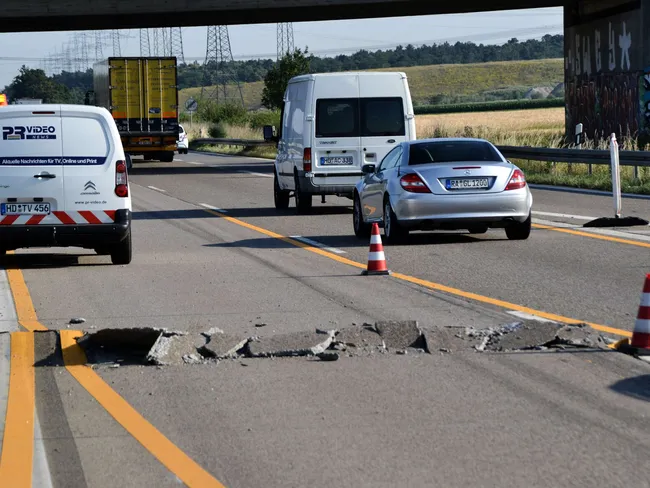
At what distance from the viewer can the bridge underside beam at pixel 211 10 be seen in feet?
130

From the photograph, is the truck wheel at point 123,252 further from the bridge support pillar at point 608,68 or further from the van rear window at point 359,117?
the bridge support pillar at point 608,68

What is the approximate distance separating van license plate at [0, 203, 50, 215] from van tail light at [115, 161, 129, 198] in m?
0.83

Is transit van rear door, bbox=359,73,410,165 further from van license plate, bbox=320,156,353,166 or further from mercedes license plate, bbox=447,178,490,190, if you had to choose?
mercedes license plate, bbox=447,178,490,190

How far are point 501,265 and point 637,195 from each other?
36.2ft

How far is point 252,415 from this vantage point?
272 inches

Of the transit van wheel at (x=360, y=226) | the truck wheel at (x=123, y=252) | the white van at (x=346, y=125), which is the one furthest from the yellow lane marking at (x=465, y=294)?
the white van at (x=346, y=125)

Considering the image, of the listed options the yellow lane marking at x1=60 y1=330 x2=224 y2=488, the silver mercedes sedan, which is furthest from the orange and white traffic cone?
the yellow lane marking at x1=60 y1=330 x2=224 y2=488

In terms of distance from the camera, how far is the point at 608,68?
38.3 m

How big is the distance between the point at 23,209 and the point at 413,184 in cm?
468

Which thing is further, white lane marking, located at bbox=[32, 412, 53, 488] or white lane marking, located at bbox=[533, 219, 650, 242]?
white lane marking, located at bbox=[533, 219, 650, 242]

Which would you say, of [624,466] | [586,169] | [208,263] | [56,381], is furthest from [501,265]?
[586,169]

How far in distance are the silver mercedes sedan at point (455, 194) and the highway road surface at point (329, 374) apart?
0.58 metres

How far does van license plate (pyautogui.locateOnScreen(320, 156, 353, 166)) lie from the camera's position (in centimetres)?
2102

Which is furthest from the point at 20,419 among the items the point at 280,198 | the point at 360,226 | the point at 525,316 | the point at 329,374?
the point at 280,198
